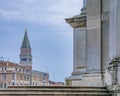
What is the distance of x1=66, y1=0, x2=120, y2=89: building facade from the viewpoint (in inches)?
583

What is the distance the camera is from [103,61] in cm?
1493

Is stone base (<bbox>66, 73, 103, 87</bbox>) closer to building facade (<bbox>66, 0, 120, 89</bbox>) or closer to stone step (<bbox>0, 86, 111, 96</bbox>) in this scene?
building facade (<bbox>66, 0, 120, 89</bbox>)

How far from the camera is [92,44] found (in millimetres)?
15430

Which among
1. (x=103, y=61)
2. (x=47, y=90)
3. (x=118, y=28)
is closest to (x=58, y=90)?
(x=47, y=90)

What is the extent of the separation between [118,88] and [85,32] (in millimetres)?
5590

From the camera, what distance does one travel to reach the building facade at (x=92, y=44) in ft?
48.6

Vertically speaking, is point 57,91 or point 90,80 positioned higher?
point 90,80

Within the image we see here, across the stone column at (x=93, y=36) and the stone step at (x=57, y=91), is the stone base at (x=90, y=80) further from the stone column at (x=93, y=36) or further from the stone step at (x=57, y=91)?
the stone step at (x=57, y=91)

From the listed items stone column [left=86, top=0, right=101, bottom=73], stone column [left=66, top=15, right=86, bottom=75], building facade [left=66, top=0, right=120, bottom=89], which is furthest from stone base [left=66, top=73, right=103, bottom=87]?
stone column [left=66, top=15, right=86, bottom=75]

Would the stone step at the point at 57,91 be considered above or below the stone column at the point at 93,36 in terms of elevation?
below

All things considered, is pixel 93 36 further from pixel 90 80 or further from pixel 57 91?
pixel 57 91

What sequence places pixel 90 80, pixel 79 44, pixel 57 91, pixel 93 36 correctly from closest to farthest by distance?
pixel 57 91
pixel 90 80
pixel 93 36
pixel 79 44

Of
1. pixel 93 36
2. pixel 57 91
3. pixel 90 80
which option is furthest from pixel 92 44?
pixel 57 91

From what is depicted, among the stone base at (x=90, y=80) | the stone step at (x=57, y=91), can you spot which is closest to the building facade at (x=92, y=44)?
the stone base at (x=90, y=80)
